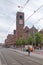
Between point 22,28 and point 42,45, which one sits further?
point 22,28

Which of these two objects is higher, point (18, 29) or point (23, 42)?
point (18, 29)

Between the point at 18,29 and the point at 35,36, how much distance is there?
62.3m

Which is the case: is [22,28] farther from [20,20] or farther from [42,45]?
[42,45]

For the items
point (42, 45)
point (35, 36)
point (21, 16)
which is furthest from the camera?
point (21, 16)

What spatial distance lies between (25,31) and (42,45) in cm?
4627

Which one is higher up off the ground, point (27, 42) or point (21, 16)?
point (21, 16)

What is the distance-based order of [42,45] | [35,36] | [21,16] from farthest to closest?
[21,16] < [42,45] < [35,36]

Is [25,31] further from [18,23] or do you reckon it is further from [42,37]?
[42,37]

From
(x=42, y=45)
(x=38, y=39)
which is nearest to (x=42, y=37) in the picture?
(x=38, y=39)

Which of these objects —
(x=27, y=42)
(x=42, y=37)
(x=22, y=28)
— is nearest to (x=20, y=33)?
(x=22, y=28)

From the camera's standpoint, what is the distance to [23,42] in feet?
331

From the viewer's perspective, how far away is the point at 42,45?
10081cm

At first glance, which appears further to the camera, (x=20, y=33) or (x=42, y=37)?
(x=20, y=33)

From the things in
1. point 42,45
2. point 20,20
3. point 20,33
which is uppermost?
point 20,20
